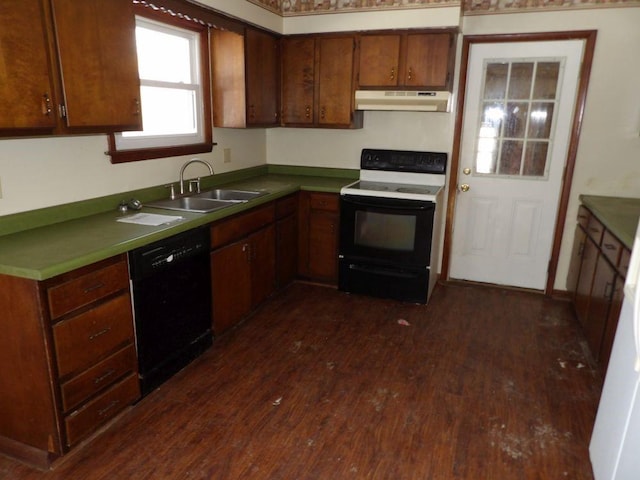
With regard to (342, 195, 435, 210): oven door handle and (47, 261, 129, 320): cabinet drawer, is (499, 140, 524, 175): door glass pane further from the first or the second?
(47, 261, 129, 320): cabinet drawer

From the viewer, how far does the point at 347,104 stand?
387 cm

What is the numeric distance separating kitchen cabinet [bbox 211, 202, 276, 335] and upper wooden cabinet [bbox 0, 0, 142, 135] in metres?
0.86

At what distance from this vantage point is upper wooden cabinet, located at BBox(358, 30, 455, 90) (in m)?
3.54

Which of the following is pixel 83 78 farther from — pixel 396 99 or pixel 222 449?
pixel 396 99

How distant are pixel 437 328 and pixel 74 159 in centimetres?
255

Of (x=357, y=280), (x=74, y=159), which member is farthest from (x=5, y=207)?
(x=357, y=280)

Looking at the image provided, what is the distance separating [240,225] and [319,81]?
1575mm

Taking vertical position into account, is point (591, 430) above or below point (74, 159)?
below

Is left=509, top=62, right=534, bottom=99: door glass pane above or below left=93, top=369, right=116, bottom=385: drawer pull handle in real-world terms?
above

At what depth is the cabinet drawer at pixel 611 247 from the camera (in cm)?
252

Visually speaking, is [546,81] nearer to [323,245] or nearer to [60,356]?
[323,245]

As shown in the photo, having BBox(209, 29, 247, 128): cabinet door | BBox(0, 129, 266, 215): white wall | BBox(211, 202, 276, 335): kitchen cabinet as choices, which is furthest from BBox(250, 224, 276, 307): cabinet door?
BBox(209, 29, 247, 128): cabinet door

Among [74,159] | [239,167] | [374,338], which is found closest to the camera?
[74,159]

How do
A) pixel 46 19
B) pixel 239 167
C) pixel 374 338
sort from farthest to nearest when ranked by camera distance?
pixel 239 167 < pixel 374 338 < pixel 46 19
